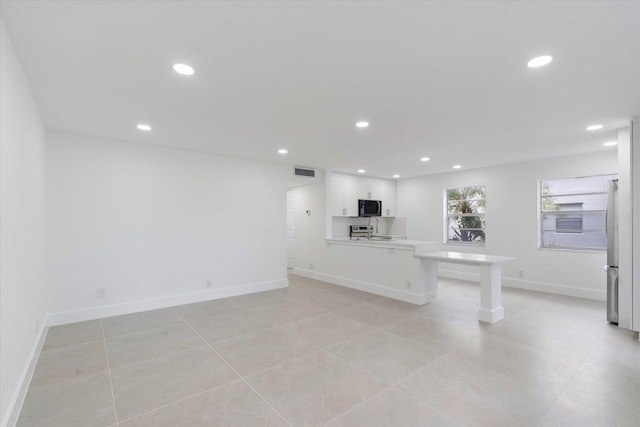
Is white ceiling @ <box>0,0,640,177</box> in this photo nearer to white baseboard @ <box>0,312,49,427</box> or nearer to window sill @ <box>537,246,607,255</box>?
window sill @ <box>537,246,607,255</box>

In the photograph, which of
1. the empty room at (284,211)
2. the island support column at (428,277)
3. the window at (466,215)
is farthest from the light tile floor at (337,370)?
the window at (466,215)

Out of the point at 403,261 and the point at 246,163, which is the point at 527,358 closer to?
the point at 403,261

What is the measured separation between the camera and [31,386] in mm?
2434

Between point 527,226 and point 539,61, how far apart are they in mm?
4669

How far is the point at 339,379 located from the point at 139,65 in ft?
9.90

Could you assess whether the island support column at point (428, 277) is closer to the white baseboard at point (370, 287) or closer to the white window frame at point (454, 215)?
the white baseboard at point (370, 287)

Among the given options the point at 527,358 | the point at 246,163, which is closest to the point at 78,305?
the point at 246,163

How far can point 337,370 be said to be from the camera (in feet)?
8.80

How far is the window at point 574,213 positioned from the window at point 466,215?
118 cm

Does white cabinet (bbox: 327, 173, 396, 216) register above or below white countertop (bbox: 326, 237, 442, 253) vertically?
above

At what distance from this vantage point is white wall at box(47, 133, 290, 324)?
3.96 metres

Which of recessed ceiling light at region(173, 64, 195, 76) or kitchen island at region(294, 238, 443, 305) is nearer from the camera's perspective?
recessed ceiling light at region(173, 64, 195, 76)

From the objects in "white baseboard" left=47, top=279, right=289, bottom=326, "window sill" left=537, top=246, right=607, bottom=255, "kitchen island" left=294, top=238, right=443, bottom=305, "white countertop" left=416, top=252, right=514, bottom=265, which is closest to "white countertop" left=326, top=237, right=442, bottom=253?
"kitchen island" left=294, top=238, right=443, bottom=305

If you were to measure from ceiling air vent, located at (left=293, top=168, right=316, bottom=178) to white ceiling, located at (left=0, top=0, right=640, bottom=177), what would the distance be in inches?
81.3
